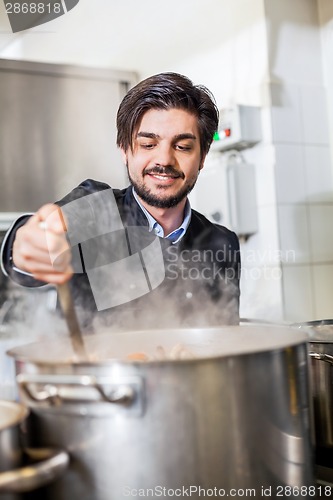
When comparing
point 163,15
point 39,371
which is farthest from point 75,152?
point 39,371

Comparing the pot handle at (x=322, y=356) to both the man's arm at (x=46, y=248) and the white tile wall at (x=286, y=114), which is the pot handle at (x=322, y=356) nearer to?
Result: the man's arm at (x=46, y=248)

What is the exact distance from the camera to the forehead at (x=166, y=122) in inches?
46.6

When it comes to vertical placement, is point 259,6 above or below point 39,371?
above

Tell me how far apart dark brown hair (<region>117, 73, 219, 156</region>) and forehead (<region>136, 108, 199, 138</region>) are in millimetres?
14

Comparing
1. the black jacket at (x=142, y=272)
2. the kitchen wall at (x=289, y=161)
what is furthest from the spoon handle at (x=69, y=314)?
the kitchen wall at (x=289, y=161)

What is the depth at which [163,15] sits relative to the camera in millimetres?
1634

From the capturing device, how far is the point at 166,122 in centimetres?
119

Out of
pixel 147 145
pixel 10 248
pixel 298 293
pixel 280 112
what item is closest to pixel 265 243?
pixel 298 293

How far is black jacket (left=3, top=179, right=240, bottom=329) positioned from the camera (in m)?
1.18

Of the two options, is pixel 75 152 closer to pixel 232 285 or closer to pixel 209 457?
pixel 232 285

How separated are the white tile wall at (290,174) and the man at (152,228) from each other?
0.64m

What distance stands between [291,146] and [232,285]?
776 millimetres

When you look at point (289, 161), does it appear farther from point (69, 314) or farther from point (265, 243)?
point (69, 314)

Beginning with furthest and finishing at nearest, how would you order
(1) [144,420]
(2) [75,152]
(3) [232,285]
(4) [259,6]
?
(4) [259,6], (2) [75,152], (3) [232,285], (1) [144,420]
